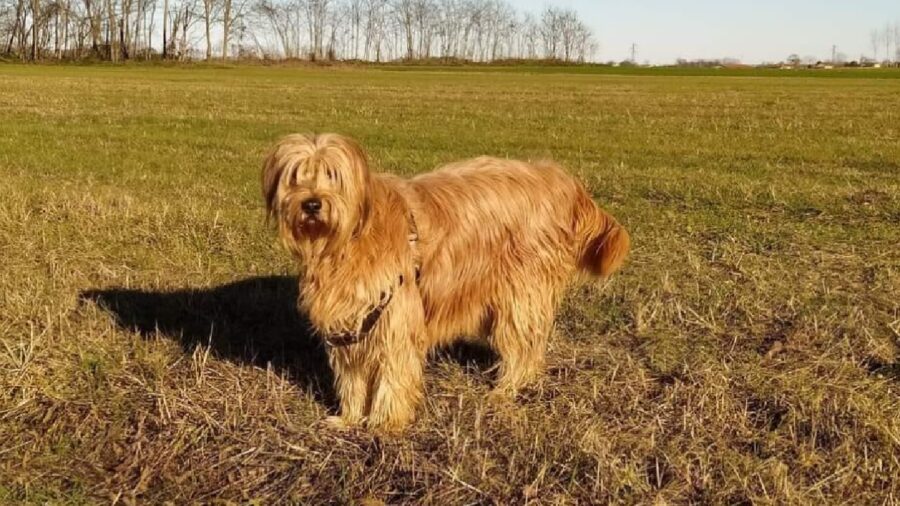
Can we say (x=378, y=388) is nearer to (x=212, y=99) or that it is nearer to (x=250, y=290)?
(x=250, y=290)

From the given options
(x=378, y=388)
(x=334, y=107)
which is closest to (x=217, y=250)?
(x=378, y=388)

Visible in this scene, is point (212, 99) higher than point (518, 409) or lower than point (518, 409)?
higher

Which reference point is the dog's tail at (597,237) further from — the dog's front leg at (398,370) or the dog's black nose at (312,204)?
the dog's black nose at (312,204)

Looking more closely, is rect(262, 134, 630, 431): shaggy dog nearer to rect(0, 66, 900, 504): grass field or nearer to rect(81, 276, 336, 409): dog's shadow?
rect(0, 66, 900, 504): grass field

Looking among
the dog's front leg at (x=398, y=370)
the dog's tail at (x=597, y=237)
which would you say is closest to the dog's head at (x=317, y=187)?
the dog's front leg at (x=398, y=370)

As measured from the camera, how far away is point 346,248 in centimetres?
390

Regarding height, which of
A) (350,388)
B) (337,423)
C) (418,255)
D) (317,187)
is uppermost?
(317,187)

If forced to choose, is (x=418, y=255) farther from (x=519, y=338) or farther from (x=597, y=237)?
(x=597, y=237)

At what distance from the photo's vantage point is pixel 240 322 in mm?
5816

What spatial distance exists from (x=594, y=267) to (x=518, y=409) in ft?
3.59

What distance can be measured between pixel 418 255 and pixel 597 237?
1243mm

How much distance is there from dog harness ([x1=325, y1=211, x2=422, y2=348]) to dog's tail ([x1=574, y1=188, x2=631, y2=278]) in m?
1.11

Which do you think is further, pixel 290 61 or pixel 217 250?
pixel 290 61

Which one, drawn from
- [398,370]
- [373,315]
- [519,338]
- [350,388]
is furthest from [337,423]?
[519,338]
